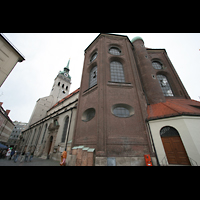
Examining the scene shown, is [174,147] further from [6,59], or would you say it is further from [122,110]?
[6,59]

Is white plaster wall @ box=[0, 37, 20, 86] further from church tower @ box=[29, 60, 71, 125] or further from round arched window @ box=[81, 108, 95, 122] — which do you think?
church tower @ box=[29, 60, 71, 125]

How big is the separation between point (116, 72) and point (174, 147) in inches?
379

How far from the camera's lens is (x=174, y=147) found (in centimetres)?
750

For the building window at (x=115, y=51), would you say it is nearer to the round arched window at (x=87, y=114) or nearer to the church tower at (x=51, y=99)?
the round arched window at (x=87, y=114)

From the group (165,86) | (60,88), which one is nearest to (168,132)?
(165,86)

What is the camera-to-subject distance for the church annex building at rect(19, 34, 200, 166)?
295 inches

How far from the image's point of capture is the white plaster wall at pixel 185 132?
6700 millimetres

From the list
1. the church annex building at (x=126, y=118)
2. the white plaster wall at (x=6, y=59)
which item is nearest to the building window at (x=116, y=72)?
the church annex building at (x=126, y=118)

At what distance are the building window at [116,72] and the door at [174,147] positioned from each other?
7.17m

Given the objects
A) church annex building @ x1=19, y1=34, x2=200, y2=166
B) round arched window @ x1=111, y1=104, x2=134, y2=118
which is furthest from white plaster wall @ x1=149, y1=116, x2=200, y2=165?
round arched window @ x1=111, y1=104, x2=134, y2=118
